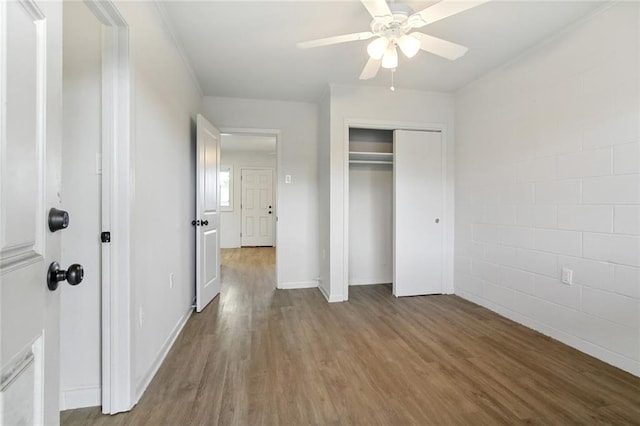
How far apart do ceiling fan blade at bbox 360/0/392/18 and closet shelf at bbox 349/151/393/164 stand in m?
1.88

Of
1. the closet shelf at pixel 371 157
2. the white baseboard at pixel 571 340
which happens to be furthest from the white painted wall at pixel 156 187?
the white baseboard at pixel 571 340

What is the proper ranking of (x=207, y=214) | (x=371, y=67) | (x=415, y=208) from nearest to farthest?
1. (x=371, y=67)
2. (x=207, y=214)
3. (x=415, y=208)

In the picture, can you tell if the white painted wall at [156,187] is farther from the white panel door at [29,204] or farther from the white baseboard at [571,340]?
the white baseboard at [571,340]

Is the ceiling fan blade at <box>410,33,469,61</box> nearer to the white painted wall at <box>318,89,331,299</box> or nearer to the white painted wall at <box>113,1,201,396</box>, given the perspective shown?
the white painted wall at <box>318,89,331,299</box>

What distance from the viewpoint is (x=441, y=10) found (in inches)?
58.9

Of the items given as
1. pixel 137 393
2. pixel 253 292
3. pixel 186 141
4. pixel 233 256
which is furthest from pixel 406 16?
pixel 233 256

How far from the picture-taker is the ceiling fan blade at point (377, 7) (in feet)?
4.95

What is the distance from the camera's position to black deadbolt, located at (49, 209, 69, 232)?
0.68 meters

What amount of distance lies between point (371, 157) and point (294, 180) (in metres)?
1.04

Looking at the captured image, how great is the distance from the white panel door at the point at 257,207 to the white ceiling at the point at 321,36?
13.2ft

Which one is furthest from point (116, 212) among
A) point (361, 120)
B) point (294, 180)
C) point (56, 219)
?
point (361, 120)

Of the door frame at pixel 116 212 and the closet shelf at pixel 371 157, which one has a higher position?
the closet shelf at pixel 371 157

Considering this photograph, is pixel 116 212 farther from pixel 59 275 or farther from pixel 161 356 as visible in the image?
pixel 161 356

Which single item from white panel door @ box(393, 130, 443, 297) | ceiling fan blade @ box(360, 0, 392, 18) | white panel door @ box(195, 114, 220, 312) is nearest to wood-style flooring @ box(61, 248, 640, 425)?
white panel door @ box(195, 114, 220, 312)
